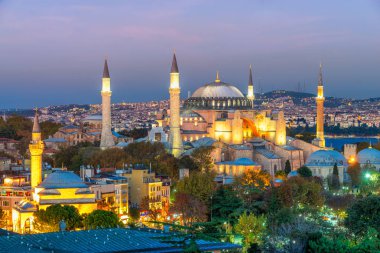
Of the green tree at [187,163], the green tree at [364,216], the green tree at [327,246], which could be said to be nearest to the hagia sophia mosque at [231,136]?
the green tree at [187,163]

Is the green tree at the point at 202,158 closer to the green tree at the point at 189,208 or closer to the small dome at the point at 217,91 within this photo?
the green tree at the point at 189,208

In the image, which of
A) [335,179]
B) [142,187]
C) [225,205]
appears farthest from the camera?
[335,179]

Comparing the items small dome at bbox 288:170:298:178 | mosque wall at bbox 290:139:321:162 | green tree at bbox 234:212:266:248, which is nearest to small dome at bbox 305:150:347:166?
small dome at bbox 288:170:298:178

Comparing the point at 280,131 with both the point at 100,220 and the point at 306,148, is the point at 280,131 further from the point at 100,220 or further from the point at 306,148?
the point at 100,220

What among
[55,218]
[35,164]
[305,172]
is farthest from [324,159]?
[55,218]

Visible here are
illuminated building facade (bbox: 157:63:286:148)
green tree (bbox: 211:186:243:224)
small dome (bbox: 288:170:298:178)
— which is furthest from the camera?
illuminated building facade (bbox: 157:63:286:148)

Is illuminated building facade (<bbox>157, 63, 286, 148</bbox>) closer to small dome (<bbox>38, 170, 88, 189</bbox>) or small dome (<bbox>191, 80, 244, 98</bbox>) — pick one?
small dome (<bbox>191, 80, 244, 98</bbox>)
